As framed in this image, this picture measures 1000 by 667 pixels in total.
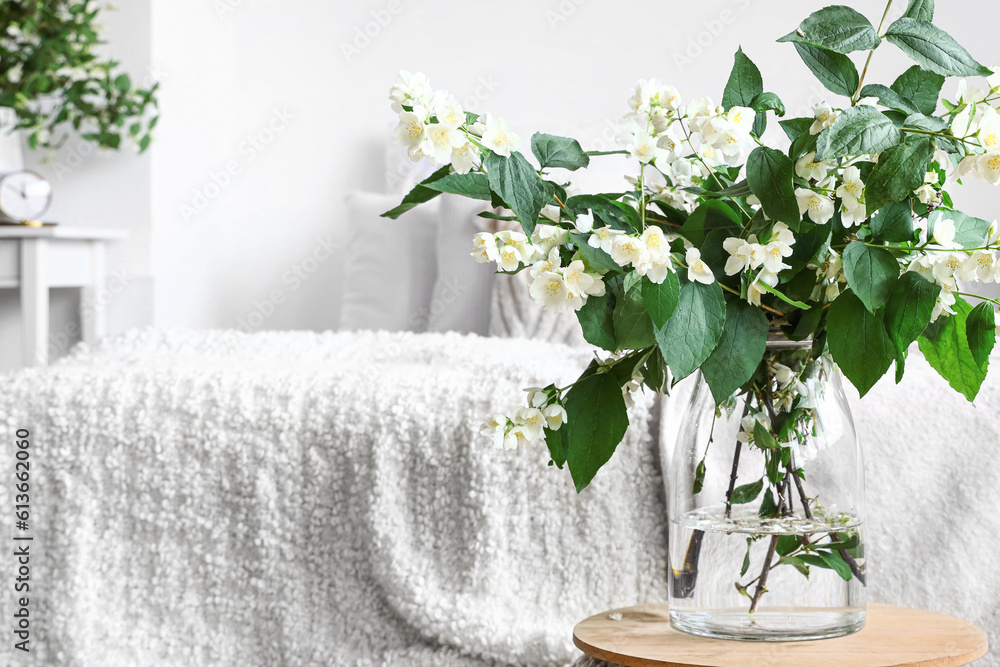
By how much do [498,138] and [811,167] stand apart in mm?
172

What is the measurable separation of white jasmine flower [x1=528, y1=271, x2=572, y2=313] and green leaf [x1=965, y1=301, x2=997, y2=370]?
237 millimetres

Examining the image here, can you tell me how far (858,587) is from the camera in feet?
2.07

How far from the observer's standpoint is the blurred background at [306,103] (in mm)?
2279

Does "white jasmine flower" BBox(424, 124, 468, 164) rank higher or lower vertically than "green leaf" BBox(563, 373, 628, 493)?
higher

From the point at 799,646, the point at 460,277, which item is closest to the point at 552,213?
the point at 799,646

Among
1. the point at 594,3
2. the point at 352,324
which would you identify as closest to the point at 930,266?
the point at 352,324

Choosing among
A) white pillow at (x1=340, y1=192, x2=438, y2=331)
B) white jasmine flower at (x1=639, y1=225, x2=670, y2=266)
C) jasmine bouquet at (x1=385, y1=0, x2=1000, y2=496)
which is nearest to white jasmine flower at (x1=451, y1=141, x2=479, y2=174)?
jasmine bouquet at (x1=385, y1=0, x2=1000, y2=496)

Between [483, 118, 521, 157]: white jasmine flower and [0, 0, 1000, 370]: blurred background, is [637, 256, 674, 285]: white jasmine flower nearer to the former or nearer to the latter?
[483, 118, 521, 157]: white jasmine flower

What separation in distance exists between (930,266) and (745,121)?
134 millimetres

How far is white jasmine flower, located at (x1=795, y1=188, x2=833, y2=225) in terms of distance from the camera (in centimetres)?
50

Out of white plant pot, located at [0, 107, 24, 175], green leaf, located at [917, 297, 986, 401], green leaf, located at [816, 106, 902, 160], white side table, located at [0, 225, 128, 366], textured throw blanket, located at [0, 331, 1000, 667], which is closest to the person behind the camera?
green leaf, located at [816, 106, 902, 160]

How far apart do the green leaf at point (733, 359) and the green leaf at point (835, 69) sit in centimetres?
14

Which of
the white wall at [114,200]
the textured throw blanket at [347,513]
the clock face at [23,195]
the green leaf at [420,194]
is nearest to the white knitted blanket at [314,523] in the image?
the textured throw blanket at [347,513]

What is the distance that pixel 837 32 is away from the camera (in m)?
0.47
